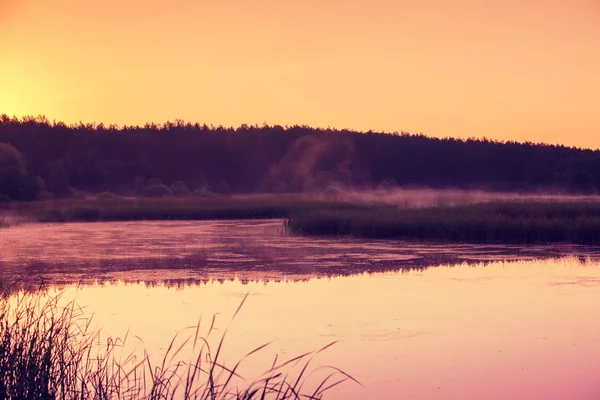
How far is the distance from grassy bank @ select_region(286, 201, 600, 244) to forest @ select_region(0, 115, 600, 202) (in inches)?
1413

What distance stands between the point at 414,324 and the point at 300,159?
177 ft

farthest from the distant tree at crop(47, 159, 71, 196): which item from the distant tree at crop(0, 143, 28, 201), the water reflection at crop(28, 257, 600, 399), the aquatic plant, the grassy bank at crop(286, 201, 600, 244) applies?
the water reflection at crop(28, 257, 600, 399)

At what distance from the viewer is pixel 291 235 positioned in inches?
809

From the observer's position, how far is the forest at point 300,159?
57.8 metres

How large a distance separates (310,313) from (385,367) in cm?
250

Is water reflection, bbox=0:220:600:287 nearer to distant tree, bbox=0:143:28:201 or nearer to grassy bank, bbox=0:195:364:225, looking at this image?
grassy bank, bbox=0:195:364:225

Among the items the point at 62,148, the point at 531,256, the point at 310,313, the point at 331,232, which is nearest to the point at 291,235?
the point at 331,232

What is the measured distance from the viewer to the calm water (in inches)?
265

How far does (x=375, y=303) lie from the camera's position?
9.91 m

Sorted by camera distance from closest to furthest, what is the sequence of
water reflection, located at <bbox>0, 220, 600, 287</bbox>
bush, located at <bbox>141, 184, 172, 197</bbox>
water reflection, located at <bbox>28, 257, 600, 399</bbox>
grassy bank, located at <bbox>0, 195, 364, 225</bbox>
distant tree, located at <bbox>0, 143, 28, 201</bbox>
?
water reflection, located at <bbox>28, 257, 600, 399</bbox> < water reflection, located at <bbox>0, 220, 600, 287</bbox> < grassy bank, located at <bbox>0, 195, 364, 225</bbox> < distant tree, located at <bbox>0, 143, 28, 201</bbox> < bush, located at <bbox>141, 184, 172, 197</bbox>

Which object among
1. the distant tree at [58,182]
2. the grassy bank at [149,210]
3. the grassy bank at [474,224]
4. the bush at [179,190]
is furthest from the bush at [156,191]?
the grassy bank at [474,224]

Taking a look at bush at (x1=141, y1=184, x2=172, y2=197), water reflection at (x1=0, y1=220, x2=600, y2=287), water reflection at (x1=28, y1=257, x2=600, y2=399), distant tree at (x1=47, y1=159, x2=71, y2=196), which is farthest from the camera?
bush at (x1=141, y1=184, x2=172, y2=197)

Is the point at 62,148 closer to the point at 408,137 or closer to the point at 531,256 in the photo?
the point at 408,137

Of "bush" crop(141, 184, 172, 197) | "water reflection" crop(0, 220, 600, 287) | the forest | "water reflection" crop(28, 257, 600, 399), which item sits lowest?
"water reflection" crop(28, 257, 600, 399)
